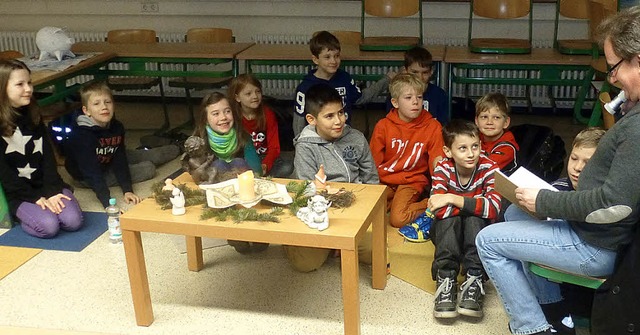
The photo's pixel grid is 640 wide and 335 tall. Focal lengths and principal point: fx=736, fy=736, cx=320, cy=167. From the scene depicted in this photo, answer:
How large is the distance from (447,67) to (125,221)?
8.75 ft

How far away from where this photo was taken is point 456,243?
283 cm

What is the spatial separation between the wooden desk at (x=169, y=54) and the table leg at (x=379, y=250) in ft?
7.16

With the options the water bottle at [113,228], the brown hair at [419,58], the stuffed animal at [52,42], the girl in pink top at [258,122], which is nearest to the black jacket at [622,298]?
the girl in pink top at [258,122]

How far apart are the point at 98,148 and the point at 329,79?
1370 mm

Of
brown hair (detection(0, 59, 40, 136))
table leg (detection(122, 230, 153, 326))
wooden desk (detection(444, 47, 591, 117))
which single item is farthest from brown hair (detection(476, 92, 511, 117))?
brown hair (detection(0, 59, 40, 136))

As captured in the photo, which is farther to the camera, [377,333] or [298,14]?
[298,14]

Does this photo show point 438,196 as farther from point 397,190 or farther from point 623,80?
point 623,80

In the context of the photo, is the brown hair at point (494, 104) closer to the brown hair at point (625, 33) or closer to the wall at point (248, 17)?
the brown hair at point (625, 33)

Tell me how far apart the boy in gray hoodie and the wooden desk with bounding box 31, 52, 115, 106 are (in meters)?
1.66

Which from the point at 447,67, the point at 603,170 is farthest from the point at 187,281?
the point at 447,67

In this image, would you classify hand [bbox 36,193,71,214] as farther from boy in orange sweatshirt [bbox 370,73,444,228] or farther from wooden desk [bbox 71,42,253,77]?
boy in orange sweatshirt [bbox 370,73,444,228]

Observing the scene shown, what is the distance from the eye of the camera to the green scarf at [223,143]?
3.29 metres

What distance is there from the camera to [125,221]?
248 cm

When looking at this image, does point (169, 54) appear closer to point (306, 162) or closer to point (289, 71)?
point (289, 71)
